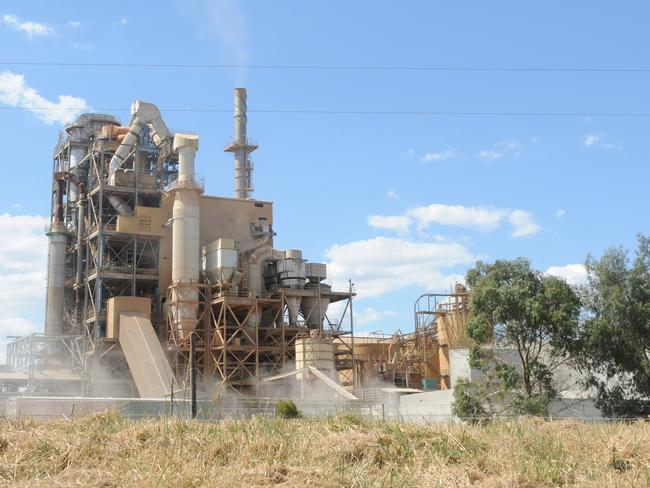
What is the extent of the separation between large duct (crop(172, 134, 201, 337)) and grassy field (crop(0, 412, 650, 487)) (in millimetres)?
39469

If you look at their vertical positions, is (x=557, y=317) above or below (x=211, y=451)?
above

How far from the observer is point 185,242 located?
5344 centimetres

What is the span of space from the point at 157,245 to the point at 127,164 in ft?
27.9

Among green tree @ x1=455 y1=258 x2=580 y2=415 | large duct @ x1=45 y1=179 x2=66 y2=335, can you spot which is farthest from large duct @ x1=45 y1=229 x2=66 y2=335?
green tree @ x1=455 y1=258 x2=580 y2=415

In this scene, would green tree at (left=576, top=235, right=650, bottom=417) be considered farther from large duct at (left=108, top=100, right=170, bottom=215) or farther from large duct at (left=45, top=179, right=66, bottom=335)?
large duct at (left=45, top=179, right=66, bottom=335)

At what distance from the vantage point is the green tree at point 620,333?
3681 centimetres

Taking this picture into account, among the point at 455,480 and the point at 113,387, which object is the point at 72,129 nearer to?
the point at 113,387

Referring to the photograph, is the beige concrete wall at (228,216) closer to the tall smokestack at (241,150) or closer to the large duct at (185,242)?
the large duct at (185,242)

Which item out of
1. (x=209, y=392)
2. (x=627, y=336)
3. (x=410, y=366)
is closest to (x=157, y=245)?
(x=209, y=392)

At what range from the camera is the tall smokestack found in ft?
250

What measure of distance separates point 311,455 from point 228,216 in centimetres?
5198

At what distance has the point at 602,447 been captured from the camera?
12.0m

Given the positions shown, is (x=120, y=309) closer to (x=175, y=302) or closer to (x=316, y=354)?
(x=175, y=302)

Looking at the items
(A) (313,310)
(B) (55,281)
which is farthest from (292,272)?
(B) (55,281)
